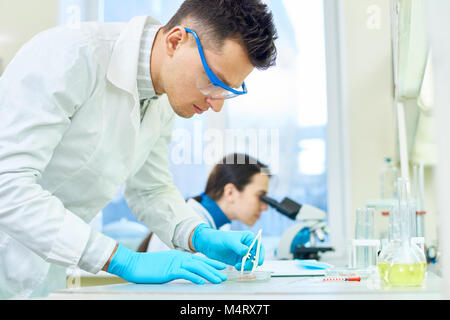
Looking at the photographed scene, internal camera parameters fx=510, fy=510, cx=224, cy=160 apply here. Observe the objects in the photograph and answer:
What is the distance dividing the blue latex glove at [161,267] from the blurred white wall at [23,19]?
2365mm

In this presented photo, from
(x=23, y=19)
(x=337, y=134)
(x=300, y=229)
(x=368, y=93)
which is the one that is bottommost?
(x=300, y=229)

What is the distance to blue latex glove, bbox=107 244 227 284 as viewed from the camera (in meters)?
1.02

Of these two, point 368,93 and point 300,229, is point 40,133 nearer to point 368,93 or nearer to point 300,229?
point 300,229

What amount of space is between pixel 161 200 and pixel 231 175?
1129mm

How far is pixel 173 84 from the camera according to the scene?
135 centimetres

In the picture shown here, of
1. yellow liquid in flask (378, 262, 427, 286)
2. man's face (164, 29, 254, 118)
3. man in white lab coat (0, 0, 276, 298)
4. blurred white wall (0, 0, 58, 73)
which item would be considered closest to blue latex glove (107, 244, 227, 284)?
man in white lab coat (0, 0, 276, 298)

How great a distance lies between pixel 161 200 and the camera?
161 centimetres

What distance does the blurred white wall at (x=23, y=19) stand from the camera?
9.94 ft

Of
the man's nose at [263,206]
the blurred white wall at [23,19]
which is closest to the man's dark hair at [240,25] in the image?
the man's nose at [263,206]

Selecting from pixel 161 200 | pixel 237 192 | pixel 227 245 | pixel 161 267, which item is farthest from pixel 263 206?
pixel 161 267

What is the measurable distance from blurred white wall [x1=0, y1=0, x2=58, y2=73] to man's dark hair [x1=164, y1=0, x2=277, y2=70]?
204 cm

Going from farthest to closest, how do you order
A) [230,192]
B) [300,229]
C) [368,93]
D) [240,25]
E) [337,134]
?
[337,134] → [368,93] → [230,192] → [300,229] → [240,25]

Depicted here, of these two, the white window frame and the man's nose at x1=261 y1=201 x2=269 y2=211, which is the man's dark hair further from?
the white window frame

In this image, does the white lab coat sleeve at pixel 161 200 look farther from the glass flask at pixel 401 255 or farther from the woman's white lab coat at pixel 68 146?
the glass flask at pixel 401 255
